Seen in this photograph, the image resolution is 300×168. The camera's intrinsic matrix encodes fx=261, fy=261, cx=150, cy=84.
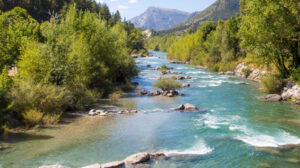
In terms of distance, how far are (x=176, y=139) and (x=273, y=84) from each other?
20743 mm

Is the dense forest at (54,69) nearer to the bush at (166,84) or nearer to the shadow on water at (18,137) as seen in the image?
the shadow on water at (18,137)

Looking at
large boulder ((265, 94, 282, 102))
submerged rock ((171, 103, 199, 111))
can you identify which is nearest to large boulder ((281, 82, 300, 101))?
large boulder ((265, 94, 282, 102))

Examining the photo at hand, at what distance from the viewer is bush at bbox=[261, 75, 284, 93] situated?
3250 cm

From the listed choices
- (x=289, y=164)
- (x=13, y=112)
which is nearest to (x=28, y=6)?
(x=13, y=112)

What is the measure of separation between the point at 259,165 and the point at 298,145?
14.3ft

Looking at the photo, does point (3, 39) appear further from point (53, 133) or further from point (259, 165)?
point (259, 165)

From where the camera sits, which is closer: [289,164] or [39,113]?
[289,164]

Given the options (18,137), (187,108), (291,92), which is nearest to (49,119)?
(18,137)

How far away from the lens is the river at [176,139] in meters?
14.0

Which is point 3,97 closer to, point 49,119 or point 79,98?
point 49,119

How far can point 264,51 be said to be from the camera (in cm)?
3322

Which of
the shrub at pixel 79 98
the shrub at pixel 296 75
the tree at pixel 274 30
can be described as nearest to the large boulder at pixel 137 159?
the shrub at pixel 79 98

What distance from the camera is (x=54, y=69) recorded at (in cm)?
2417

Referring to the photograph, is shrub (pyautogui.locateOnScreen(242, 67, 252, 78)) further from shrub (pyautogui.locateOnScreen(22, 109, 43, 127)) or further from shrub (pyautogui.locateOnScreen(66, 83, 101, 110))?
shrub (pyautogui.locateOnScreen(22, 109, 43, 127))
